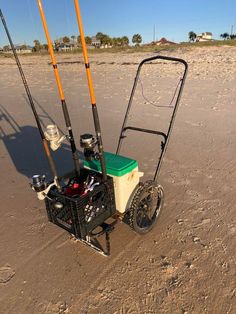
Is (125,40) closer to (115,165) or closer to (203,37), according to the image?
(203,37)

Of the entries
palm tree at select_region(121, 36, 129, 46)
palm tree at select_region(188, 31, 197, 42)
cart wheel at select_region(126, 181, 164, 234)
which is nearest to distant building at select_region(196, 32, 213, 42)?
palm tree at select_region(188, 31, 197, 42)

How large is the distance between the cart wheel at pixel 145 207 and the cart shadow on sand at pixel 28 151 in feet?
6.92

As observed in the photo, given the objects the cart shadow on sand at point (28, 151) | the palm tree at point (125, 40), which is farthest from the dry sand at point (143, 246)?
the palm tree at point (125, 40)

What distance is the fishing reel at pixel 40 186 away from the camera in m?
2.76

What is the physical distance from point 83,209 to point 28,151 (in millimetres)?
3979

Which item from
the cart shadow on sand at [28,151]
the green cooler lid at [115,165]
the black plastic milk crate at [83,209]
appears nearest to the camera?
the black plastic milk crate at [83,209]

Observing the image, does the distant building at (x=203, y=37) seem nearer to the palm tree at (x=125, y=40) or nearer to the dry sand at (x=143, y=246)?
the palm tree at (x=125, y=40)

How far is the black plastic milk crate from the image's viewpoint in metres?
2.65

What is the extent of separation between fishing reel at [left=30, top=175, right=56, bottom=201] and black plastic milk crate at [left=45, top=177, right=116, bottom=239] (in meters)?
0.06

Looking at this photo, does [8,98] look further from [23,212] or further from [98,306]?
[98,306]

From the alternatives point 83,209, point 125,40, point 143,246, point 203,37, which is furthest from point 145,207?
point 203,37

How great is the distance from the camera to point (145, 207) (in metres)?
3.49

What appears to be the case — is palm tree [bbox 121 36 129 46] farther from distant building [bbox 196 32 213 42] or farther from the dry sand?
the dry sand

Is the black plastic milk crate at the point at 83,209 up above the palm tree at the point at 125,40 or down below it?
above
